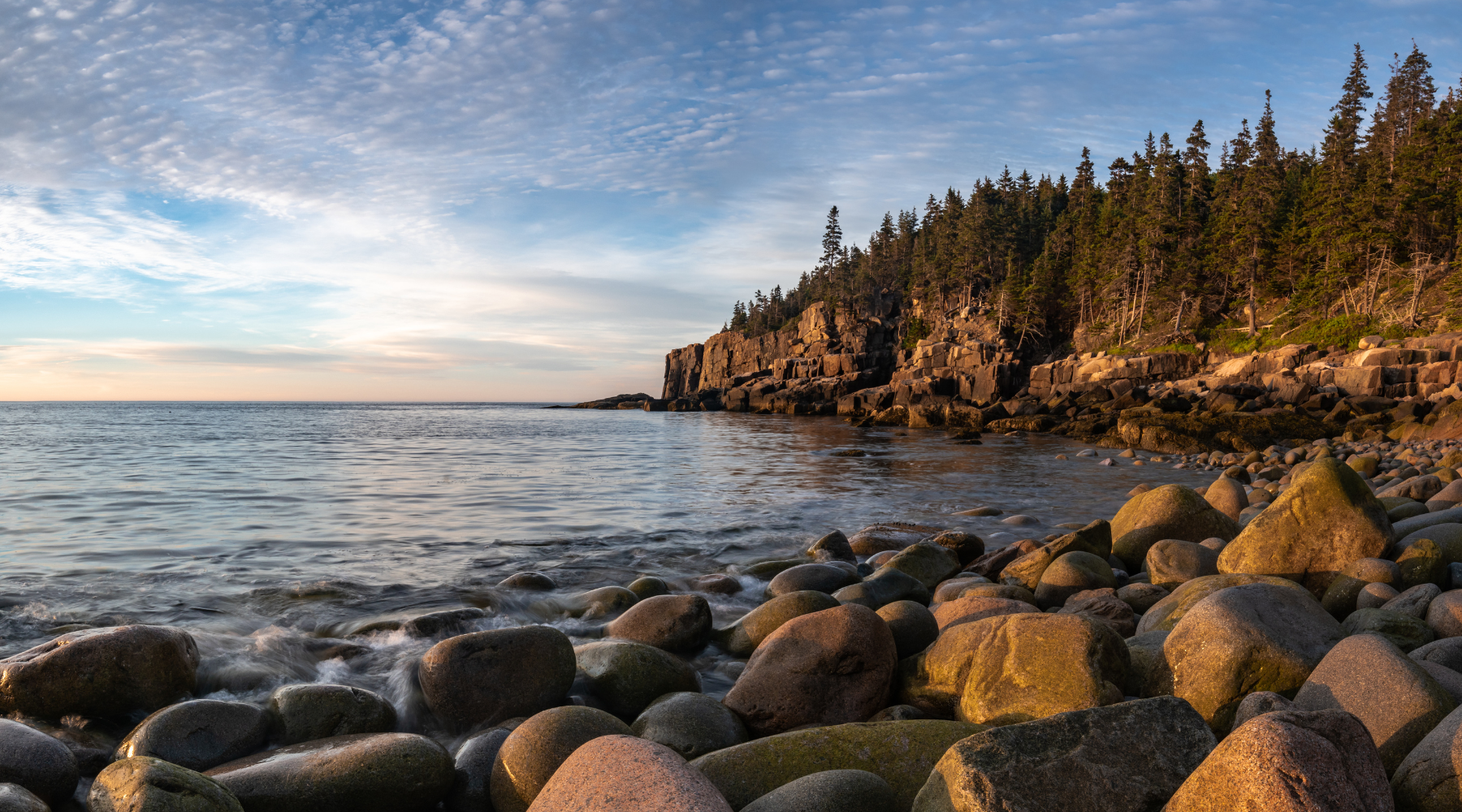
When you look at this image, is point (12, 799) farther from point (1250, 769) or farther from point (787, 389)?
point (787, 389)

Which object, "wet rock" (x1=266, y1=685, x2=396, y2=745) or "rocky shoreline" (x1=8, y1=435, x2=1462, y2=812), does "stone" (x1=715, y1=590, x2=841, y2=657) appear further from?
"wet rock" (x1=266, y1=685, x2=396, y2=745)

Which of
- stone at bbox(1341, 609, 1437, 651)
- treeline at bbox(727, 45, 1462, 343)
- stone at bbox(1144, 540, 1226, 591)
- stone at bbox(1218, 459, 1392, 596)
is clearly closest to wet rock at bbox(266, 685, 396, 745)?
stone at bbox(1341, 609, 1437, 651)

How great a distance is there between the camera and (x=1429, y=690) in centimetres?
338

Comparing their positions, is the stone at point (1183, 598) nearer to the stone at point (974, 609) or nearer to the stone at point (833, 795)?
the stone at point (974, 609)

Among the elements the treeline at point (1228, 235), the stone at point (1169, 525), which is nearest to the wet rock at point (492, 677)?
the stone at point (1169, 525)

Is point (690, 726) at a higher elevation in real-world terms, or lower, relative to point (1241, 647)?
lower

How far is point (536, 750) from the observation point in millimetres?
4023

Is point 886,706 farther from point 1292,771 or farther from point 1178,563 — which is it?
point 1178,563

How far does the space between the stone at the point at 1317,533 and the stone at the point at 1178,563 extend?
0.47 meters

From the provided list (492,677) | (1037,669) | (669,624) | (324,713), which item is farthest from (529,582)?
(1037,669)

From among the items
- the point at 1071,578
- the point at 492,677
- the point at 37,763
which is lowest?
the point at 492,677

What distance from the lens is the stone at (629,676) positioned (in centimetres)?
543

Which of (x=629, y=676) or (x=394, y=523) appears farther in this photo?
(x=394, y=523)

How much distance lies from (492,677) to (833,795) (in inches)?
119
